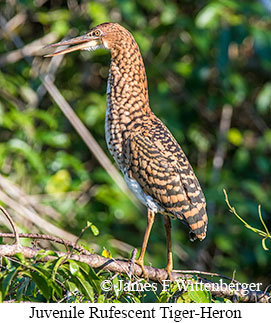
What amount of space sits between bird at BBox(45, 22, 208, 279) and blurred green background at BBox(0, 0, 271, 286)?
1.70 m

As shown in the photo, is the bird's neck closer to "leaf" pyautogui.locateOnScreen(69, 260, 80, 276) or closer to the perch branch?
the perch branch

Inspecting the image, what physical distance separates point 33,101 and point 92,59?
838 millimetres

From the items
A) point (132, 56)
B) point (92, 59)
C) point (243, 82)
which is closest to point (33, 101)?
point (92, 59)

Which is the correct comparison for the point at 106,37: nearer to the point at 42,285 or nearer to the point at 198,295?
the point at 198,295

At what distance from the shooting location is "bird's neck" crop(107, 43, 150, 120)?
3250 millimetres

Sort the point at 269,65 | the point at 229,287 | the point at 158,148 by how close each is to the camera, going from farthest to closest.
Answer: the point at 269,65, the point at 158,148, the point at 229,287

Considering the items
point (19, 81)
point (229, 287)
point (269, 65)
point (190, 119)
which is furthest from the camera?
point (190, 119)

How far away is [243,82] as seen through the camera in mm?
6094

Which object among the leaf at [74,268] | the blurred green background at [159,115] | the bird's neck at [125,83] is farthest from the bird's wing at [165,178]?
the blurred green background at [159,115]

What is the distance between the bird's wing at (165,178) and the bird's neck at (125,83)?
20 centimetres

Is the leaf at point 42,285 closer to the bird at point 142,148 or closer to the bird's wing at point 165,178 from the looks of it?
the bird at point 142,148

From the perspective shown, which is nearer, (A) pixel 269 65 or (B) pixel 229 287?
(B) pixel 229 287

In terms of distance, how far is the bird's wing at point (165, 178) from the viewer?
303 centimetres

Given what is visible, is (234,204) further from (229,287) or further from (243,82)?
(229,287)
